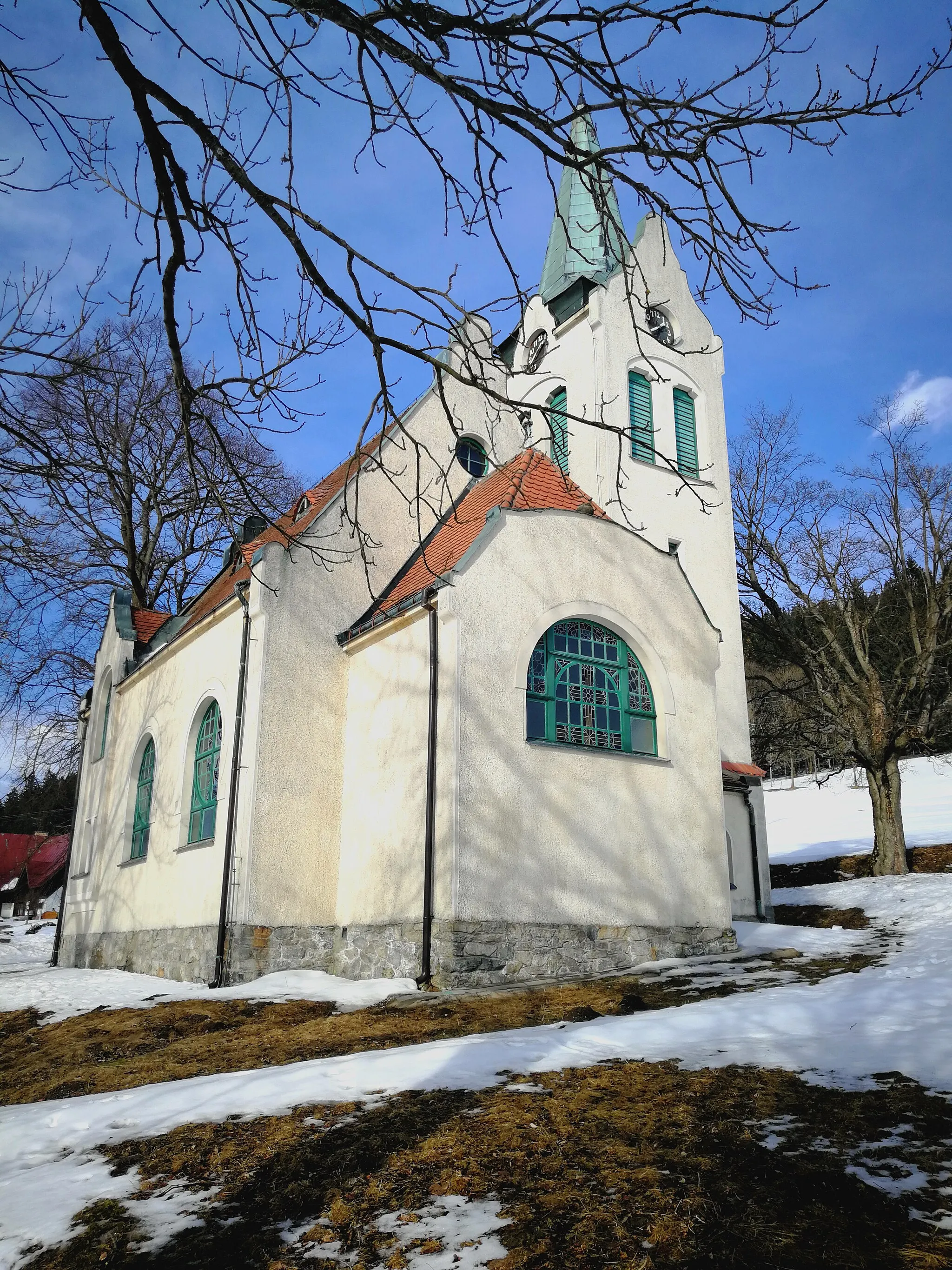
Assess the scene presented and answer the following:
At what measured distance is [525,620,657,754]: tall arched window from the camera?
10969 mm

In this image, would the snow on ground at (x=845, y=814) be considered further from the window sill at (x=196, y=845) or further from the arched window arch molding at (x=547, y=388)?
the window sill at (x=196, y=845)

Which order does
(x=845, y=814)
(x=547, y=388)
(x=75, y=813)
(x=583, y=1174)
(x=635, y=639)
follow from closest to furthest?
(x=583, y=1174) < (x=635, y=639) < (x=75, y=813) < (x=547, y=388) < (x=845, y=814)

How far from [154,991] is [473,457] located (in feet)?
30.5

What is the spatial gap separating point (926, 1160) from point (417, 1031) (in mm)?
4508

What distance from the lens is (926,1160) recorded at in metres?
3.46

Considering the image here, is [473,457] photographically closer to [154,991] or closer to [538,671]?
[538,671]

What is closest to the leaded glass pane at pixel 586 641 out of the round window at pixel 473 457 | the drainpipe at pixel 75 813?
the round window at pixel 473 457

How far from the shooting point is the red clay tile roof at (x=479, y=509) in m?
11.6

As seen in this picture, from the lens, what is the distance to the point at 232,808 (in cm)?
1134

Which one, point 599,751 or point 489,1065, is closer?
point 489,1065

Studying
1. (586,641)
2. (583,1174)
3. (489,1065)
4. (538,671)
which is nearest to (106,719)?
(538,671)

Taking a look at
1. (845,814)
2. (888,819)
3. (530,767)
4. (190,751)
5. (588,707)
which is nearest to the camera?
(530,767)

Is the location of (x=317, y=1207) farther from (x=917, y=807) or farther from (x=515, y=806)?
(x=917, y=807)

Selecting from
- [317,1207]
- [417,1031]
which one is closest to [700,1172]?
[317,1207]
